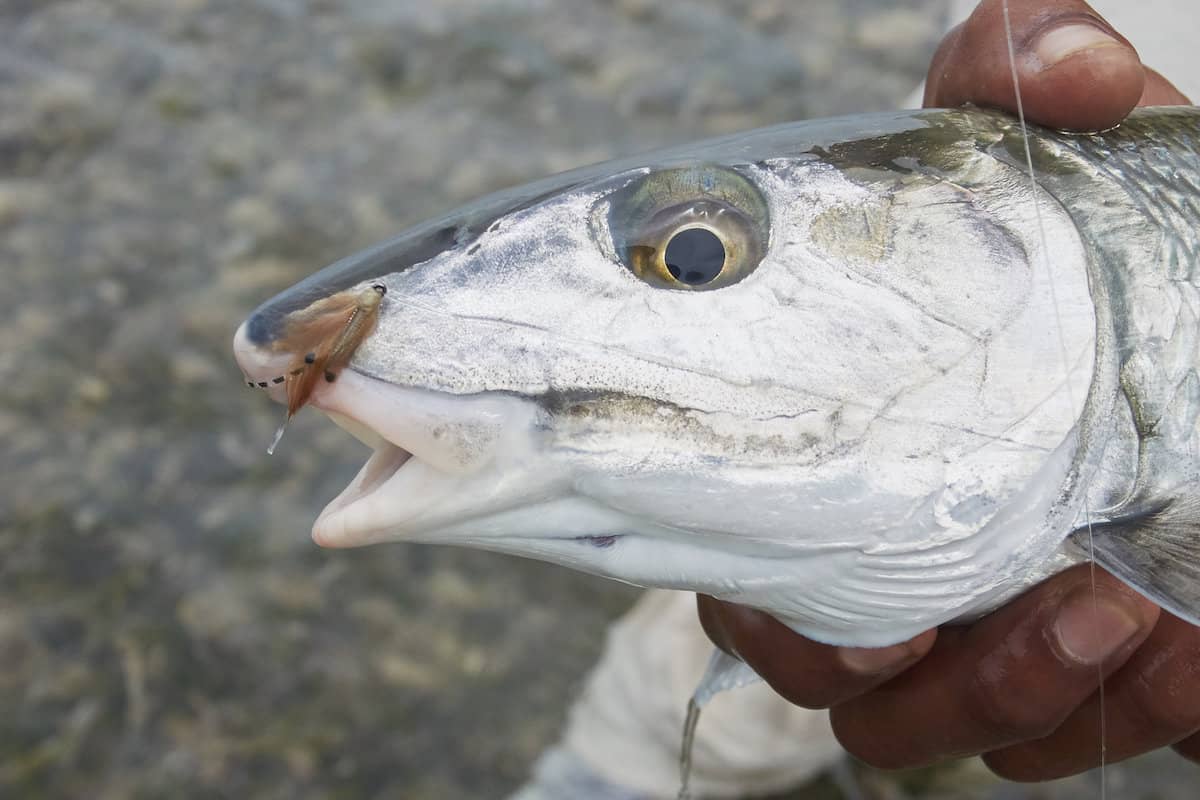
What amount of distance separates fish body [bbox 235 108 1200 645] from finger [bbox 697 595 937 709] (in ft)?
0.69

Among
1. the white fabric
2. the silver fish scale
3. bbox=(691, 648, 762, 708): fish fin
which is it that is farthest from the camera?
the white fabric

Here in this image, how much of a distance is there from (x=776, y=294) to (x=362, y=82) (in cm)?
350

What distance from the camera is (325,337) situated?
979 millimetres

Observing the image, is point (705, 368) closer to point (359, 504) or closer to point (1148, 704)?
point (359, 504)

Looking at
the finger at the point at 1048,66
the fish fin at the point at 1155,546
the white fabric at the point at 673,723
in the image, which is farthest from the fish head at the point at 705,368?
the white fabric at the point at 673,723

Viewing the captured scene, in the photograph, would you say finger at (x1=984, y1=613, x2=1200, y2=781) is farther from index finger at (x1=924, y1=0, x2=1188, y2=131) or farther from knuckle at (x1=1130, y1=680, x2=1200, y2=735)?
index finger at (x1=924, y1=0, x2=1188, y2=131)

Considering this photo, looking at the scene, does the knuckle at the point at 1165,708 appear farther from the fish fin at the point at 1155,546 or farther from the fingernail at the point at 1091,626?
the fish fin at the point at 1155,546

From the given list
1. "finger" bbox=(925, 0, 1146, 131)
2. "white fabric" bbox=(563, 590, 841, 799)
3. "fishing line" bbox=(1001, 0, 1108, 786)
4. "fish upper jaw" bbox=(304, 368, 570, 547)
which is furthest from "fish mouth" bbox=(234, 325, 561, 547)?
"white fabric" bbox=(563, 590, 841, 799)

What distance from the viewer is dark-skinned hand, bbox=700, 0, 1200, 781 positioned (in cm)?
123

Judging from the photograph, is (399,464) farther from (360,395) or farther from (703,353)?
(703,353)

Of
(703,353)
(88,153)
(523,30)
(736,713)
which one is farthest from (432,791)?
(523,30)

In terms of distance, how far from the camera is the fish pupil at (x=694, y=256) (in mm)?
1010

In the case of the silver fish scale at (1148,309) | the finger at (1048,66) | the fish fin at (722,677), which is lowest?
the fish fin at (722,677)

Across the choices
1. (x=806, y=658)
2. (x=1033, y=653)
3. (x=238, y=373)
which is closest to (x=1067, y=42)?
(x=1033, y=653)
